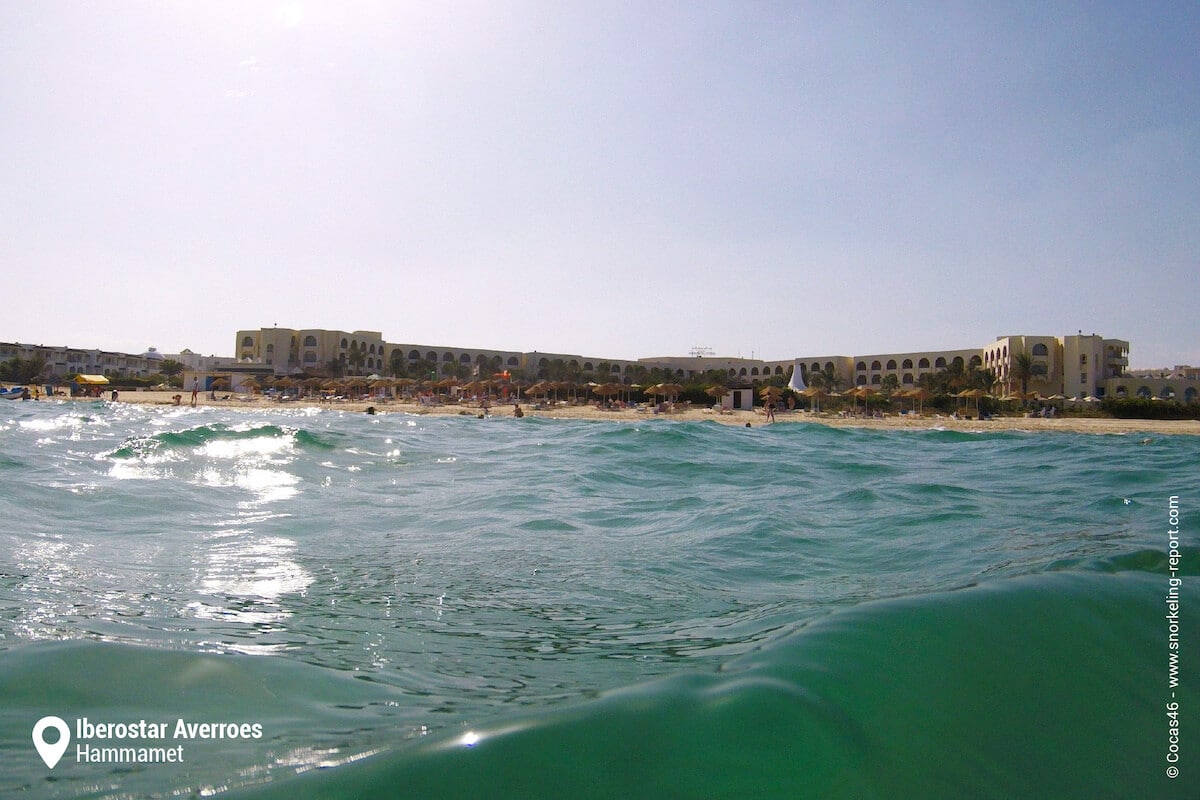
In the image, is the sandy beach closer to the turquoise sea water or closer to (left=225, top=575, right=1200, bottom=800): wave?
the turquoise sea water

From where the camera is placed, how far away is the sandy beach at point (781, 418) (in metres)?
→ 31.7

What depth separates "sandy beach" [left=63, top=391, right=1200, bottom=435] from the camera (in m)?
31.7

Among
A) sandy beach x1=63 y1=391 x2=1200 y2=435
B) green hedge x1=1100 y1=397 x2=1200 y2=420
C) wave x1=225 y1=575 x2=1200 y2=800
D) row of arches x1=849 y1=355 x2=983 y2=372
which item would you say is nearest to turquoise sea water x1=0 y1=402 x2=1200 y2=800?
wave x1=225 y1=575 x2=1200 y2=800

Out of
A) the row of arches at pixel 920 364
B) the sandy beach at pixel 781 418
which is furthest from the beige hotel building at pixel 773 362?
the sandy beach at pixel 781 418

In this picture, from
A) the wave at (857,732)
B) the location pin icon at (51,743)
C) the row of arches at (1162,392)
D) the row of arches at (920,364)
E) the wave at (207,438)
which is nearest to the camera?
the wave at (857,732)

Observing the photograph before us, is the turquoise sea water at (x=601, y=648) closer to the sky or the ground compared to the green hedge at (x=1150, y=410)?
closer to the ground

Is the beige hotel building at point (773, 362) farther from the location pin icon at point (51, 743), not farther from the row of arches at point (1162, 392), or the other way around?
the location pin icon at point (51, 743)

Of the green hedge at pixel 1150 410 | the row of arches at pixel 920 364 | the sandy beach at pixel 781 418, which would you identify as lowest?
the sandy beach at pixel 781 418

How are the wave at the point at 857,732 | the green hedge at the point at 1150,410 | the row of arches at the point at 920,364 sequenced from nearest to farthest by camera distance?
1. the wave at the point at 857,732
2. the green hedge at the point at 1150,410
3. the row of arches at the point at 920,364

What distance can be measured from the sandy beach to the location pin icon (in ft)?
99.2

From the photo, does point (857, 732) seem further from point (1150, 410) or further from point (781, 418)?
point (1150, 410)

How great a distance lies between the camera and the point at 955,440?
903 inches

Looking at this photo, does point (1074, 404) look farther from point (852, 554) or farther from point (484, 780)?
point (484, 780)

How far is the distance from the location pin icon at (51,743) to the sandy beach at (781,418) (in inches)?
1191
